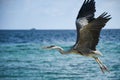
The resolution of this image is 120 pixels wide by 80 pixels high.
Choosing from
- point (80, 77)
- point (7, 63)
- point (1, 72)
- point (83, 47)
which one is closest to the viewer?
point (83, 47)

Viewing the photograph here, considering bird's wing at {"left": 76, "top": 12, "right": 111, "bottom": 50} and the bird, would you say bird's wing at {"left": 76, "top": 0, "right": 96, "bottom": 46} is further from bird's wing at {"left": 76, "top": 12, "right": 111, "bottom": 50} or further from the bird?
bird's wing at {"left": 76, "top": 12, "right": 111, "bottom": 50}

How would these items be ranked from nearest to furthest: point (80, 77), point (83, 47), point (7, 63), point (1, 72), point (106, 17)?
point (106, 17)
point (83, 47)
point (80, 77)
point (1, 72)
point (7, 63)

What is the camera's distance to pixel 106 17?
7879 millimetres

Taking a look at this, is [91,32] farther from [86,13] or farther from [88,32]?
[86,13]

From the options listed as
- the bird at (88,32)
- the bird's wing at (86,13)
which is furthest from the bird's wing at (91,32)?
the bird's wing at (86,13)

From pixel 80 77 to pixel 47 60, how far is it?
18.4ft

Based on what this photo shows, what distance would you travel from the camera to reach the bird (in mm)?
7977

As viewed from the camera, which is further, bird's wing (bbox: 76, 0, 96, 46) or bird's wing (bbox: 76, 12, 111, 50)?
bird's wing (bbox: 76, 0, 96, 46)

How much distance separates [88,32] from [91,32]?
60 mm

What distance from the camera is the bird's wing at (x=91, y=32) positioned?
792cm

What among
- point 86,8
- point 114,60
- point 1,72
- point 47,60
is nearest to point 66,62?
point 47,60

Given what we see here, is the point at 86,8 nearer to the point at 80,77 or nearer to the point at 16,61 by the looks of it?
the point at 80,77

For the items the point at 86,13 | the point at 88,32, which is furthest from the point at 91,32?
the point at 86,13

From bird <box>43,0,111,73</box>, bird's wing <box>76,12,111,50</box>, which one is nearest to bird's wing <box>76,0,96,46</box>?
bird <box>43,0,111,73</box>
